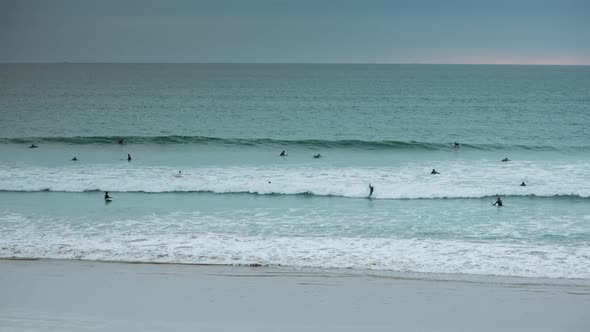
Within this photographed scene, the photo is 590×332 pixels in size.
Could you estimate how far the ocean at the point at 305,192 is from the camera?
56.0ft

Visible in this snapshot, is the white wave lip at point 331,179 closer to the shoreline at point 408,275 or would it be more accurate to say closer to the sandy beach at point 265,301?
the shoreline at point 408,275

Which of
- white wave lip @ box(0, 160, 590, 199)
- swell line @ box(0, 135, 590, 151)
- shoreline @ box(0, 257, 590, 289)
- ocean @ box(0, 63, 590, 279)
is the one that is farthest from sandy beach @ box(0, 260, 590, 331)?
swell line @ box(0, 135, 590, 151)

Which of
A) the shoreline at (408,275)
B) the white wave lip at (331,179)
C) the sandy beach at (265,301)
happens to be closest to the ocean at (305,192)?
the white wave lip at (331,179)

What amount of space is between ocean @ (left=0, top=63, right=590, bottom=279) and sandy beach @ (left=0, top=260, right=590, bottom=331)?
126 centimetres

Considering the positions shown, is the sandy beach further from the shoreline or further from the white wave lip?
the white wave lip

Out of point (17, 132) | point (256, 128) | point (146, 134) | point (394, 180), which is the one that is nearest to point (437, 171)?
point (394, 180)

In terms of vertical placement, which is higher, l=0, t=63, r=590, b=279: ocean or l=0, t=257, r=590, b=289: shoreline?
l=0, t=63, r=590, b=279: ocean

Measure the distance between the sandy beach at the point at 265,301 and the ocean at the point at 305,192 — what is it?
49.6 inches

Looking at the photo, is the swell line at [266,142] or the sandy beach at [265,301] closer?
the sandy beach at [265,301]

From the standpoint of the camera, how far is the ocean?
1708cm

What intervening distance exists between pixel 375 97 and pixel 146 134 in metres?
46.0

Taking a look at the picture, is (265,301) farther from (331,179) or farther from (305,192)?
(331,179)

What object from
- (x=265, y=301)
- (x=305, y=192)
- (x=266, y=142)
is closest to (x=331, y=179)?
(x=305, y=192)

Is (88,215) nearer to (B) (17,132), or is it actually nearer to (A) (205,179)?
(A) (205,179)
